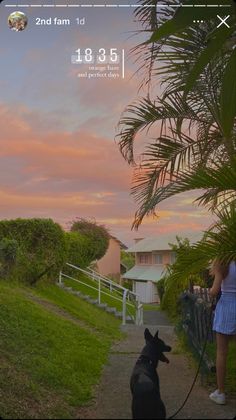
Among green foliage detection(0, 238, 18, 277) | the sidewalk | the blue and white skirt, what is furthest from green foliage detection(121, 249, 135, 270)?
green foliage detection(0, 238, 18, 277)

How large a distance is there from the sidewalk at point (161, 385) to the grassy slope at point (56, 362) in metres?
0.08

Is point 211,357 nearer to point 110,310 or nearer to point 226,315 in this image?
point 226,315

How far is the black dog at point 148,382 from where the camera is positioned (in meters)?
2.21

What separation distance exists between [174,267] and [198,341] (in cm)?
47

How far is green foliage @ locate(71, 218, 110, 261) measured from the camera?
3.15 metres

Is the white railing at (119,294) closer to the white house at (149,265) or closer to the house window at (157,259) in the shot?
the white house at (149,265)

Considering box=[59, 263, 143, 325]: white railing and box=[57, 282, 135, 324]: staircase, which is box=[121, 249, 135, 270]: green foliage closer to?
box=[59, 263, 143, 325]: white railing

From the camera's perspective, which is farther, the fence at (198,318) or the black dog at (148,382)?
the fence at (198,318)

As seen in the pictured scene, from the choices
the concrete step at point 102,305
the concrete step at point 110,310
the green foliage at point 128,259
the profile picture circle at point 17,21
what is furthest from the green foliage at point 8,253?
the profile picture circle at point 17,21

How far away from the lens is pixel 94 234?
313 centimetres

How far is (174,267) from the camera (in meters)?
2.94

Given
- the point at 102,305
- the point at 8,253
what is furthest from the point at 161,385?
the point at 8,253

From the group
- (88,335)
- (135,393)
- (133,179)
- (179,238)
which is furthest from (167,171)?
(135,393)

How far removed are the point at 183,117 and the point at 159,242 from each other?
105 cm
